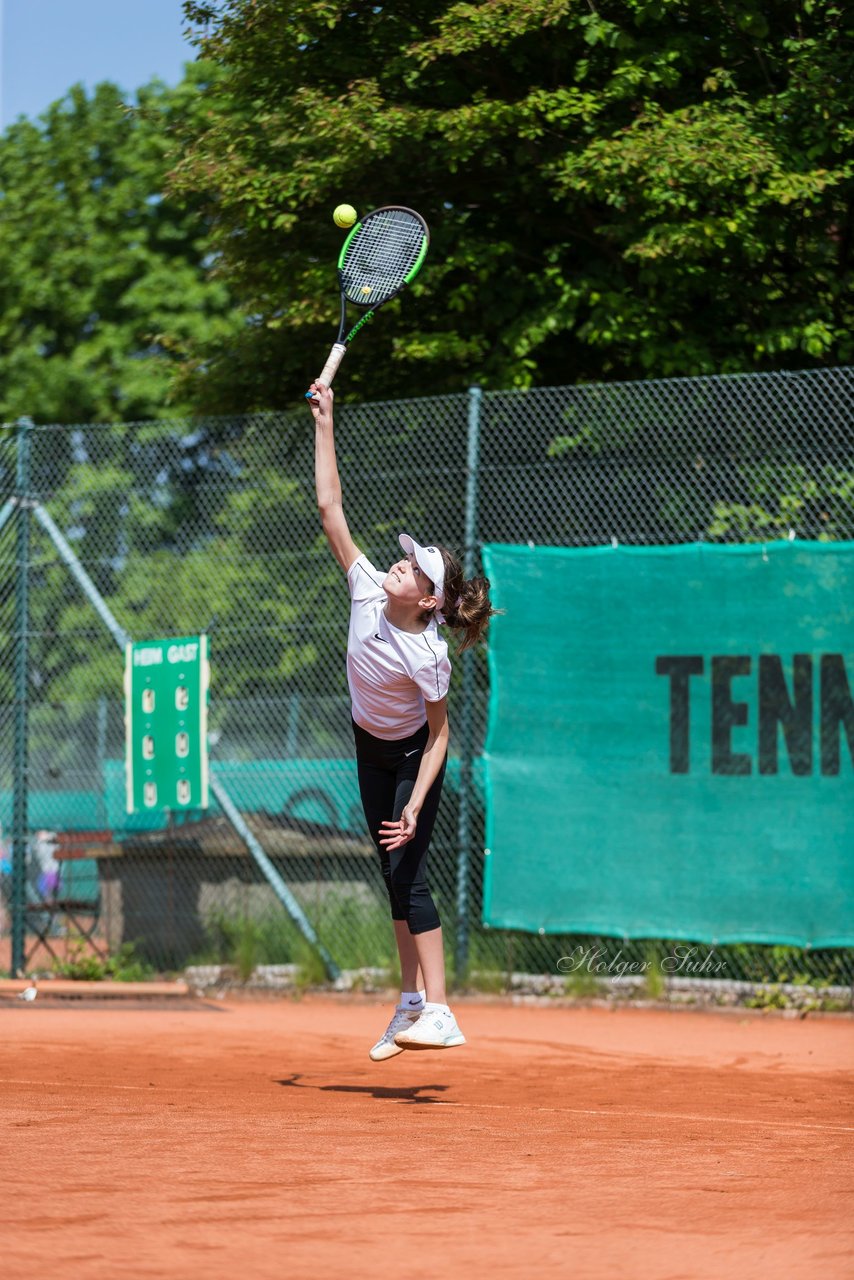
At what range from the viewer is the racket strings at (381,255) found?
6.67 meters

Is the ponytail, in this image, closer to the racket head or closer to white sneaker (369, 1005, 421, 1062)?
white sneaker (369, 1005, 421, 1062)

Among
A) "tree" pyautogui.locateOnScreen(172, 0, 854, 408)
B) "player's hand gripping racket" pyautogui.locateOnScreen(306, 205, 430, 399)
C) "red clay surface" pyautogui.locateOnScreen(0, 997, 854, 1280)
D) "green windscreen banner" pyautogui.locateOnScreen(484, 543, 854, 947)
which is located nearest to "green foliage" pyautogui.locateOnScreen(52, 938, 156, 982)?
"red clay surface" pyautogui.locateOnScreen(0, 997, 854, 1280)

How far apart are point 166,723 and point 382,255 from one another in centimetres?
320

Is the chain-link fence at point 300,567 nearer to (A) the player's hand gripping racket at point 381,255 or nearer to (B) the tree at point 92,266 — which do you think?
(A) the player's hand gripping racket at point 381,255

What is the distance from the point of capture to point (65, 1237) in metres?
3.23

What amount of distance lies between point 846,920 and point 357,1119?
137 inches

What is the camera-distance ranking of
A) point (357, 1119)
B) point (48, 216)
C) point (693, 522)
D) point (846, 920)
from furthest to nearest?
point (48, 216) → point (693, 522) → point (846, 920) → point (357, 1119)

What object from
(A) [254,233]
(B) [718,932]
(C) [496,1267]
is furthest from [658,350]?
(C) [496,1267]

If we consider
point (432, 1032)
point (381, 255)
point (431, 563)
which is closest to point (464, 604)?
point (431, 563)

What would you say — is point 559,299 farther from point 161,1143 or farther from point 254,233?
point 161,1143

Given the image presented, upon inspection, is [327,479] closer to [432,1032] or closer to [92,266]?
[432,1032]

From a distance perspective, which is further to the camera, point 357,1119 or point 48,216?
point 48,216

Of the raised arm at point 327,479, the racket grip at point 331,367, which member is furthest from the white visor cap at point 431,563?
the racket grip at point 331,367

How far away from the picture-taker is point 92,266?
961 inches
